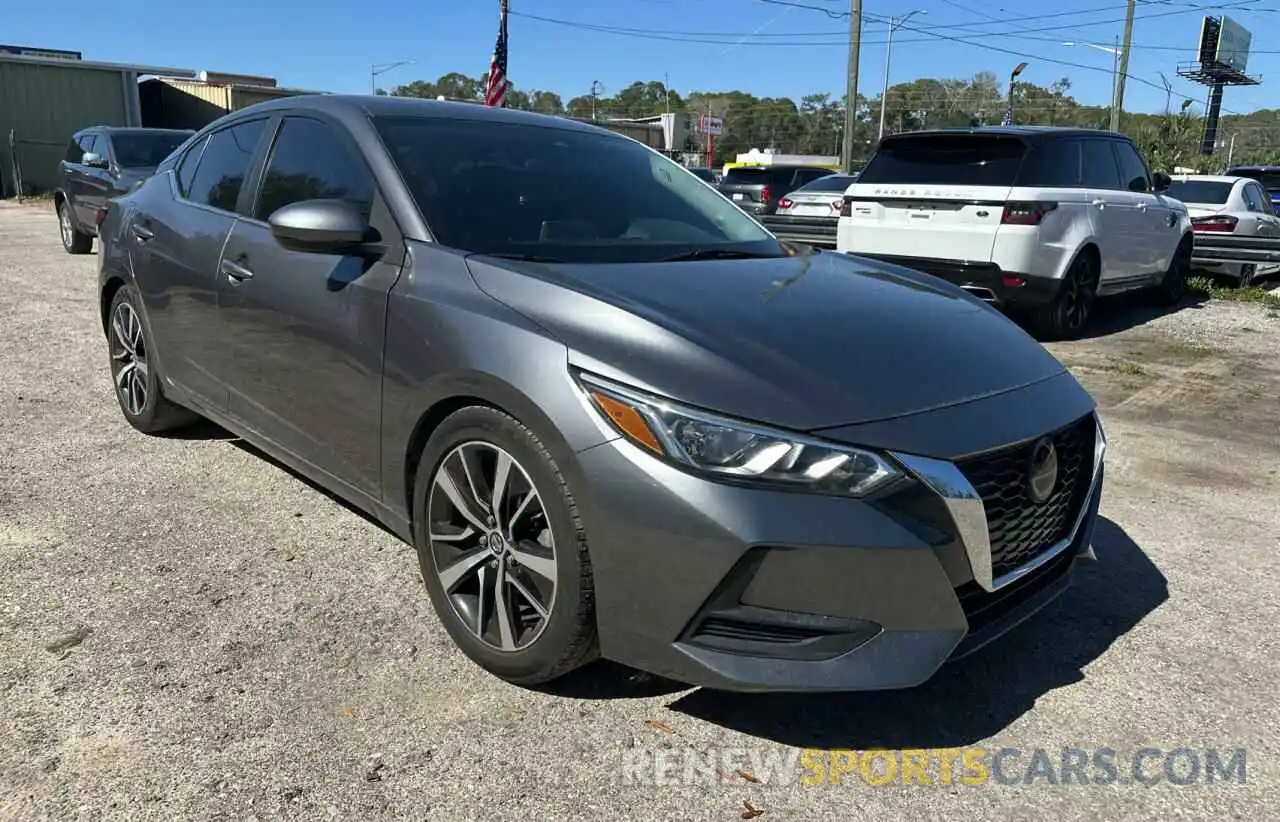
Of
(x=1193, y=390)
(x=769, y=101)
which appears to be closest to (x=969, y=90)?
(x=769, y=101)

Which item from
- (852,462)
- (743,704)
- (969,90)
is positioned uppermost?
(969,90)

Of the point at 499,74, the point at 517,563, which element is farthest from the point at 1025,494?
the point at 499,74

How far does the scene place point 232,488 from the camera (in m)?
4.11

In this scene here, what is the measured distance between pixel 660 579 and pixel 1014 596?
0.99 meters

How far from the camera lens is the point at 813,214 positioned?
14828 millimetres

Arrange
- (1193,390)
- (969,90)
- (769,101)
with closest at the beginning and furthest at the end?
(1193,390) < (969,90) < (769,101)

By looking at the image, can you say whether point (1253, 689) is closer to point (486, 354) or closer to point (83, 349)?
point (486, 354)

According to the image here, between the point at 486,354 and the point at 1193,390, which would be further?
the point at 1193,390

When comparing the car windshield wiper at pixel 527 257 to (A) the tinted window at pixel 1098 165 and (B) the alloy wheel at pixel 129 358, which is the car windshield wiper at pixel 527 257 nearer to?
(B) the alloy wheel at pixel 129 358

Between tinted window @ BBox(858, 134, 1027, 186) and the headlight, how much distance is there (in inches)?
250

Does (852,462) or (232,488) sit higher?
(852,462)

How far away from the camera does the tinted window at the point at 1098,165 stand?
27.2ft

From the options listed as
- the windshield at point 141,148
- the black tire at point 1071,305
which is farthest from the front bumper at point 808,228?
the windshield at point 141,148

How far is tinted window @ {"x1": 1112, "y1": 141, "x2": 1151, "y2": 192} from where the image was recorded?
29.3 ft
